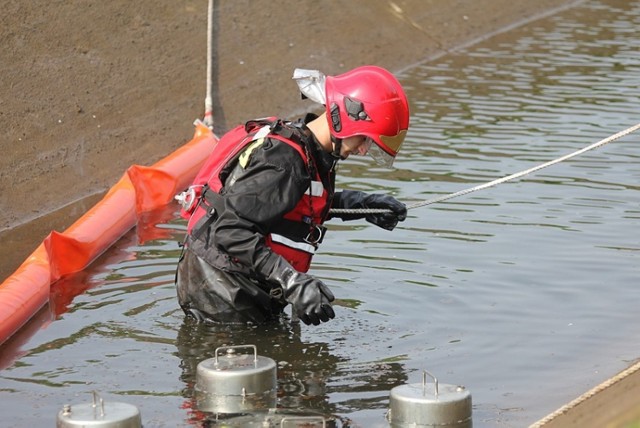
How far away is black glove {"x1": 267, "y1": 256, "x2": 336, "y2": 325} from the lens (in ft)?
21.9

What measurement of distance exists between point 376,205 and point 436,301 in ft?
2.83

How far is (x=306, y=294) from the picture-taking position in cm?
668

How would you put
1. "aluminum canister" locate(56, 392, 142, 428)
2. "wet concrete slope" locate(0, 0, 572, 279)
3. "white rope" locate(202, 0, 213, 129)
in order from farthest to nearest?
"white rope" locate(202, 0, 213, 129) < "wet concrete slope" locate(0, 0, 572, 279) < "aluminum canister" locate(56, 392, 142, 428)

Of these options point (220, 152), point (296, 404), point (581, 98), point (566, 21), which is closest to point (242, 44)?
point (581, 98)

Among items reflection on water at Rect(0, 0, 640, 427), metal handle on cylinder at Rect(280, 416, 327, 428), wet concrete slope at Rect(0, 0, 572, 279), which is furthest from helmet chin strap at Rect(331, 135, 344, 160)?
wet concrete slope at Rect(0, 0, 572, 279)

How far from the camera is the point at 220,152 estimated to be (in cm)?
737

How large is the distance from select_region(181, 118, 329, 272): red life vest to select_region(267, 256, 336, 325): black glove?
35 centimetres

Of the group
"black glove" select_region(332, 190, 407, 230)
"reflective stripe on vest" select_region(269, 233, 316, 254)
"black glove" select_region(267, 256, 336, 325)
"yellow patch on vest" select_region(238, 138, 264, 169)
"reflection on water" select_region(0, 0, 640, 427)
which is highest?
"yellow patch on vest" select_region(238, 138, 264, 169)

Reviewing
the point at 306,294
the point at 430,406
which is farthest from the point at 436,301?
the point at 430,406

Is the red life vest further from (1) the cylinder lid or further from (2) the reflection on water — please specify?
(1) the cylinder lid

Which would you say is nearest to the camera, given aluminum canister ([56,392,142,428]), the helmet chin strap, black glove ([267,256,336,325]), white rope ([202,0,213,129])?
aluminum canister ([56,392,142,428])

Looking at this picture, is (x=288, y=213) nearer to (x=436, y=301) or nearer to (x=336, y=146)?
(x=336, y=146)

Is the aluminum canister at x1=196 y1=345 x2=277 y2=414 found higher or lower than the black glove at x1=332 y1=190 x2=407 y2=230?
lower

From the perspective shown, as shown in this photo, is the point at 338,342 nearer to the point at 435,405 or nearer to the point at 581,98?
the point at 435,405
